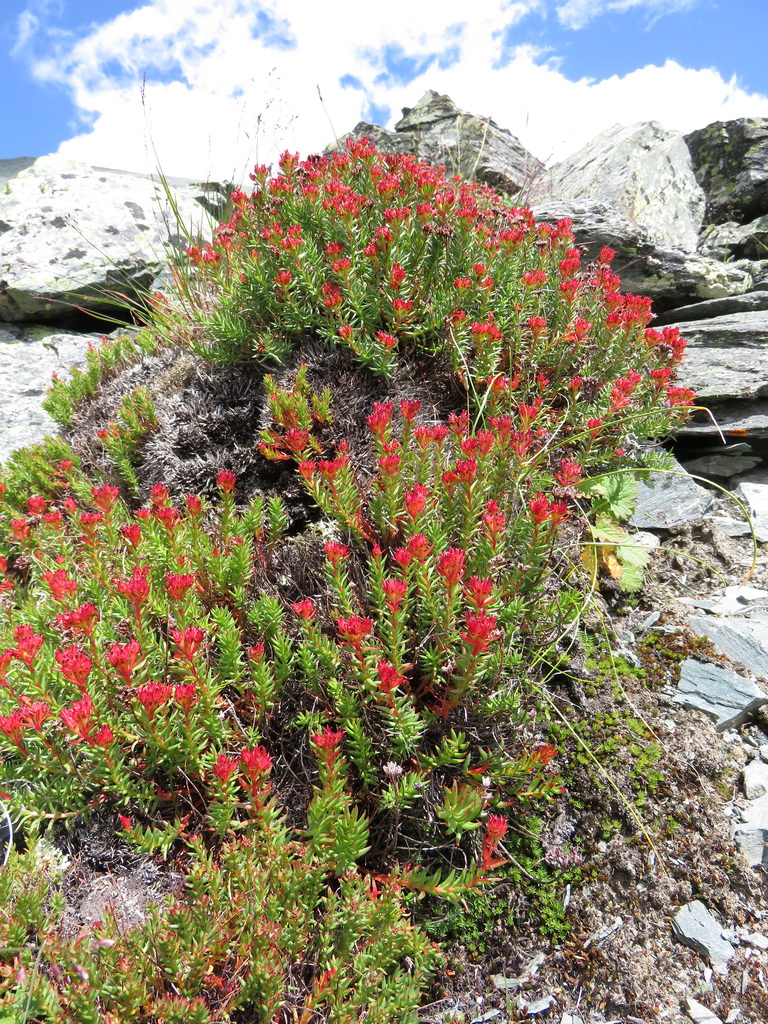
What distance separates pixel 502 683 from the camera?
2502 millimetres

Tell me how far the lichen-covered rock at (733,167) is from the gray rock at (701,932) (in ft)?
27.6

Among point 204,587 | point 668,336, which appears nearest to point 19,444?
point 204,587

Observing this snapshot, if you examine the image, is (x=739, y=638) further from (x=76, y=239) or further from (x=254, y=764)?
(x=76, y=239)

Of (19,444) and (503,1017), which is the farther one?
(19,444)

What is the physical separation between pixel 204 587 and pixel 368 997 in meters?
1.67

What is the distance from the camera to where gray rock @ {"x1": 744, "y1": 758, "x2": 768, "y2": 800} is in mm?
2441

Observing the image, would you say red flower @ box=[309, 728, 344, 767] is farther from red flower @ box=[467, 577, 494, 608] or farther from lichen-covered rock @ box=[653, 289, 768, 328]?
lichen-covered rock @ box=[653, 289, 768, 328]

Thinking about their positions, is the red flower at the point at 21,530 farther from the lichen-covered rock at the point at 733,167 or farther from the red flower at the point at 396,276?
the lichen-covered rock at the point at 733,167

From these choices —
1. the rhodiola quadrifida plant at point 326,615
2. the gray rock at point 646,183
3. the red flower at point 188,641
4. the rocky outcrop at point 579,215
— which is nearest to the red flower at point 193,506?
the rhodiola quadrifida plant at point 326,615

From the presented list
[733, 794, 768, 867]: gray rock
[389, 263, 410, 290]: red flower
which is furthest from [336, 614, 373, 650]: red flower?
[389, 263, 410, 290]: red flower

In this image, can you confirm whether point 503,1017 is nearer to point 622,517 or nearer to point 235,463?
point 622,517

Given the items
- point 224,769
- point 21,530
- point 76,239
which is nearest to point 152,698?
point 224,769

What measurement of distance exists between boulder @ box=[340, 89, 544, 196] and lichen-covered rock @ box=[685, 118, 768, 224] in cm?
237

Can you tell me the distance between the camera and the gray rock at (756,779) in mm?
2441
